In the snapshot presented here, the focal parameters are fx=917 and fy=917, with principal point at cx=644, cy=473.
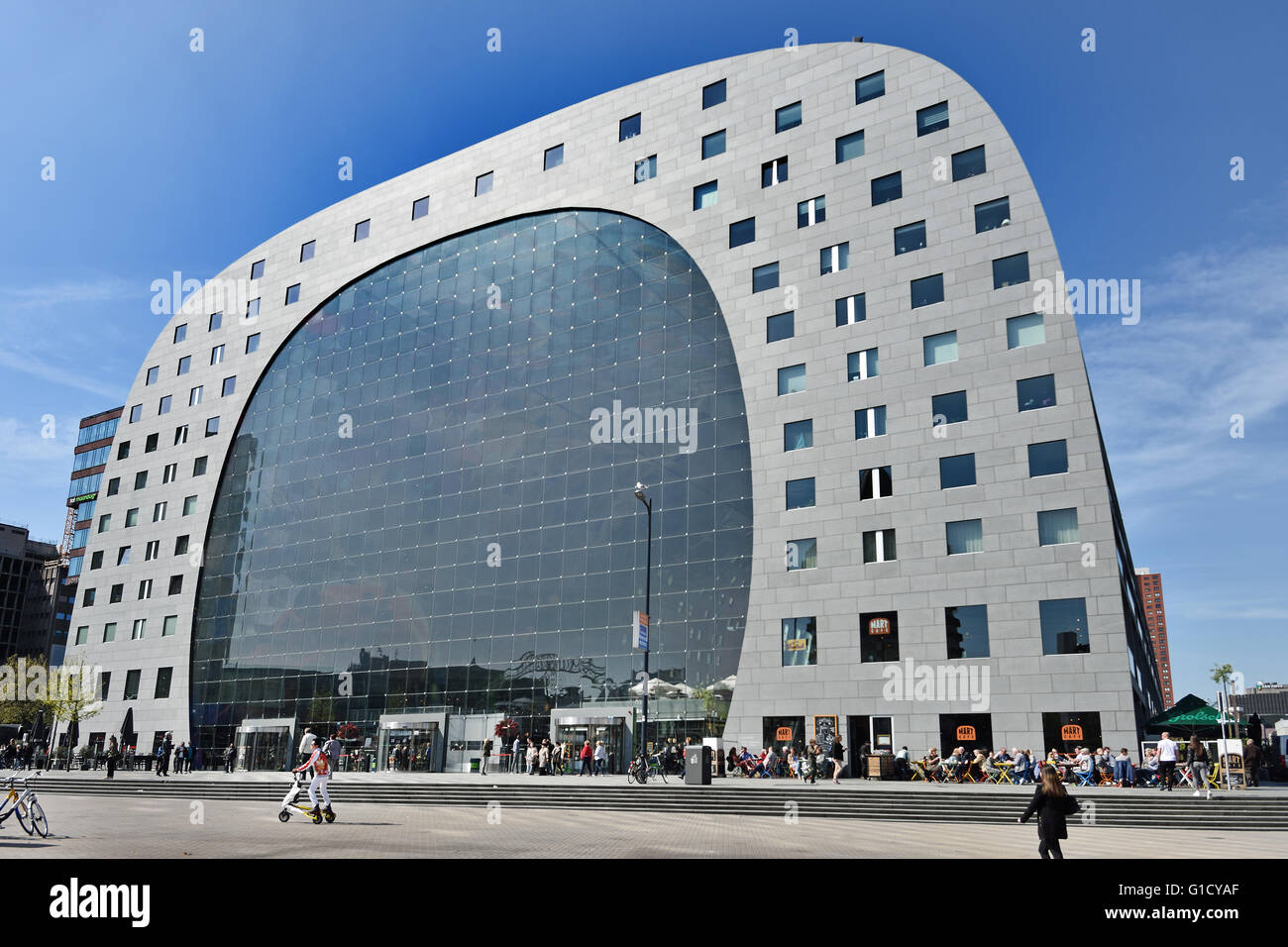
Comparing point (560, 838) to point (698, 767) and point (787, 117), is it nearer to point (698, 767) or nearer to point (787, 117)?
point (698, 767)

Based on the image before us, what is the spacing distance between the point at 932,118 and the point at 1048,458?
16.8 meters

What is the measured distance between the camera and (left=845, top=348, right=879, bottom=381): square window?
40.3 metres

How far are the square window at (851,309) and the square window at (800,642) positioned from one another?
1343 centimetres

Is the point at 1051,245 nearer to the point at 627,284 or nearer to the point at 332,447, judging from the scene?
the point at 627,284

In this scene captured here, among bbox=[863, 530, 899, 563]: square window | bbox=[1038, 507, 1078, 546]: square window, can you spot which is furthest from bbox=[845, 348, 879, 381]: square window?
bbox=[1038, 507, 1078, 546]: square window

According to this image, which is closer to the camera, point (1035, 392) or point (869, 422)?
point (1035, 392)

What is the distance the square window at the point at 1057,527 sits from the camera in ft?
113

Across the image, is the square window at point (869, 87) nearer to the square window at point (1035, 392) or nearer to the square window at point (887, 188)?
the square window at point (887, 188)

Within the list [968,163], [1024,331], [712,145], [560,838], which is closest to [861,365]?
[1024,331]

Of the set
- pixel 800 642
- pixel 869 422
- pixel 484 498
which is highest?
pixel 869 422

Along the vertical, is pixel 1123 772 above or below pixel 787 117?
below

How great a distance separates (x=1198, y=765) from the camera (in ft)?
85.1

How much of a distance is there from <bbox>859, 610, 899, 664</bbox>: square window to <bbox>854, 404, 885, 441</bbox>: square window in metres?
7.73

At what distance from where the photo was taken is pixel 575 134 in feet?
174
